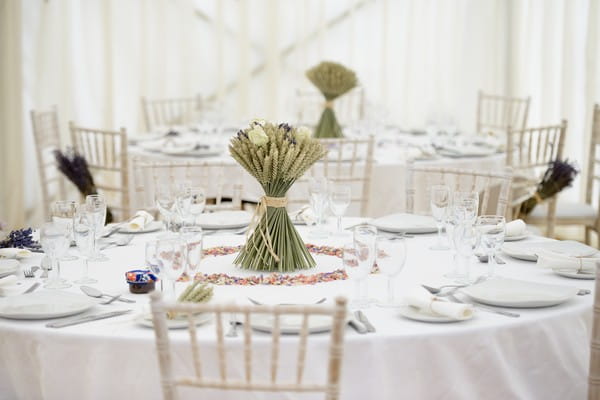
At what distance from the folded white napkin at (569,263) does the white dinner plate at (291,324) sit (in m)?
0.76

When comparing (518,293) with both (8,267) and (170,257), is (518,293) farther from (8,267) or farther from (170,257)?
(8,267)

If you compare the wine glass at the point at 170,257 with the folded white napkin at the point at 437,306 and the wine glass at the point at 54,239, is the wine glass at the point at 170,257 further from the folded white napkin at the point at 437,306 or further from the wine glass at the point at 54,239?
the folded white napkin at the point at 437,306

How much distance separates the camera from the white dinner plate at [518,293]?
2027 mm

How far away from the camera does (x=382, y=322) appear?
195cm

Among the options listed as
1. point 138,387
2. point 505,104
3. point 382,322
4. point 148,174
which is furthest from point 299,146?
point 505,104

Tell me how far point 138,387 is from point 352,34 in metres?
5.38

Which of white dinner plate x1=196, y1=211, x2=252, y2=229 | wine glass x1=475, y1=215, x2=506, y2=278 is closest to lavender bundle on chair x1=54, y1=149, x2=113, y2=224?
white dinner plate x1=196, y1=211, x2=252, y2=229

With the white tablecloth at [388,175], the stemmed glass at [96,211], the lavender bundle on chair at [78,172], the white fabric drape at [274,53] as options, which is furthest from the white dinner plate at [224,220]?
the white fabric drape at [274,53]

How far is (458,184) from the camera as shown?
3312 millimetres

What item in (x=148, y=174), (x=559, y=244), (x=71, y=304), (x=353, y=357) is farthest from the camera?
(x=148, y=174)

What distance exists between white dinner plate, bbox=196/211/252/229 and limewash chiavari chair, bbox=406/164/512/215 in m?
0.68

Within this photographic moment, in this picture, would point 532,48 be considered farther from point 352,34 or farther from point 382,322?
point 382,322

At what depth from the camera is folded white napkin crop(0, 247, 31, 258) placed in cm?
253

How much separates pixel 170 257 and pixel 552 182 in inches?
111
